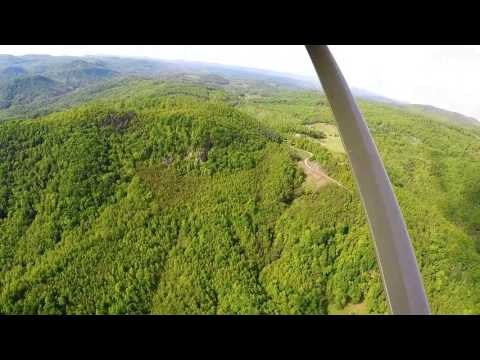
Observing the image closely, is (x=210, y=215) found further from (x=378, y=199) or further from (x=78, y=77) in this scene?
(x=78, y=77)

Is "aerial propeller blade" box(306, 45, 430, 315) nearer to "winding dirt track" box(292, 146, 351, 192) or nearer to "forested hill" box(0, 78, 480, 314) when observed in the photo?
"forested hill" box(0, 78, 480, 314)

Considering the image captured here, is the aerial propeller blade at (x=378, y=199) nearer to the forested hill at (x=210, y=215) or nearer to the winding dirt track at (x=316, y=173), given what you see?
the forested hill at (x=210, y=215)

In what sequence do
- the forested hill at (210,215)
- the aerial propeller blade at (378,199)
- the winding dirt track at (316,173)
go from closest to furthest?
the aerial propeller blade at (378,199)
the forested hill at (210,215)
the winding dirt track at (316,173)

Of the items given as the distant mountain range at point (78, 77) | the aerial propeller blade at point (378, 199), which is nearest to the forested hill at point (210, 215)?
the distant mountain range at point (78, 77)

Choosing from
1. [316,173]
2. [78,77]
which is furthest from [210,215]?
[78,77]

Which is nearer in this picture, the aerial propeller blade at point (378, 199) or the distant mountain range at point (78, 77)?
the aerial propeller blade at point (378, 199)
